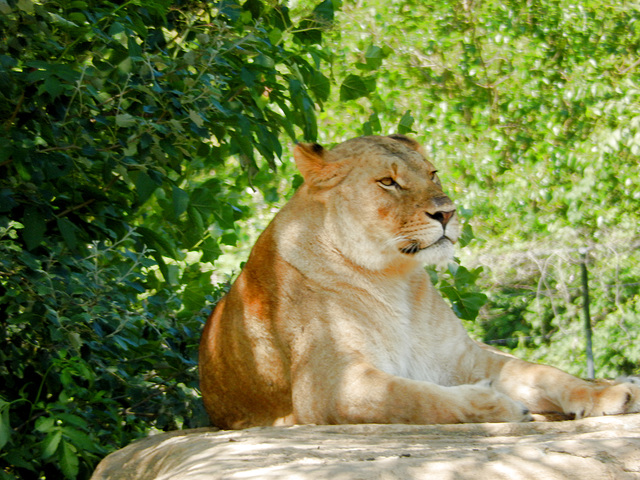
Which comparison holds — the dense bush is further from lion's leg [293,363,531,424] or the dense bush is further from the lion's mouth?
lion's leg [293,363,531,424]

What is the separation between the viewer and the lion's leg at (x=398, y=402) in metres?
2.74

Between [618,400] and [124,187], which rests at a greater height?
[124,187]

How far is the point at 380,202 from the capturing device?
348cm

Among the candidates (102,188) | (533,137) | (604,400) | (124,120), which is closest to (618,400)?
(604,400)

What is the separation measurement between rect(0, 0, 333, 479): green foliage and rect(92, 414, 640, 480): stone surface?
0.63 meters

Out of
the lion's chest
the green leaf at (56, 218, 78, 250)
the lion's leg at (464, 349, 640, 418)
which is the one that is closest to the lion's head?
the lion's chest

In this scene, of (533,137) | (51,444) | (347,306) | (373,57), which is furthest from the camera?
(533,137)

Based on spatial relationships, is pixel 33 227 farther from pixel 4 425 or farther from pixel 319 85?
pixel 319 85

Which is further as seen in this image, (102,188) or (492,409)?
(102,188)

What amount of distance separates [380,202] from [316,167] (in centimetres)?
36

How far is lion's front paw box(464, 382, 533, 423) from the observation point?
108 inches

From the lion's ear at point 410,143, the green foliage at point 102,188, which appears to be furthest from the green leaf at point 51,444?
the lion's ear at point 410,143

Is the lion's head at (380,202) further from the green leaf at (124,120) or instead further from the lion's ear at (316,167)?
the green leaf at (124,120)

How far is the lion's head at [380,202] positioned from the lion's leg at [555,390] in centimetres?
53
